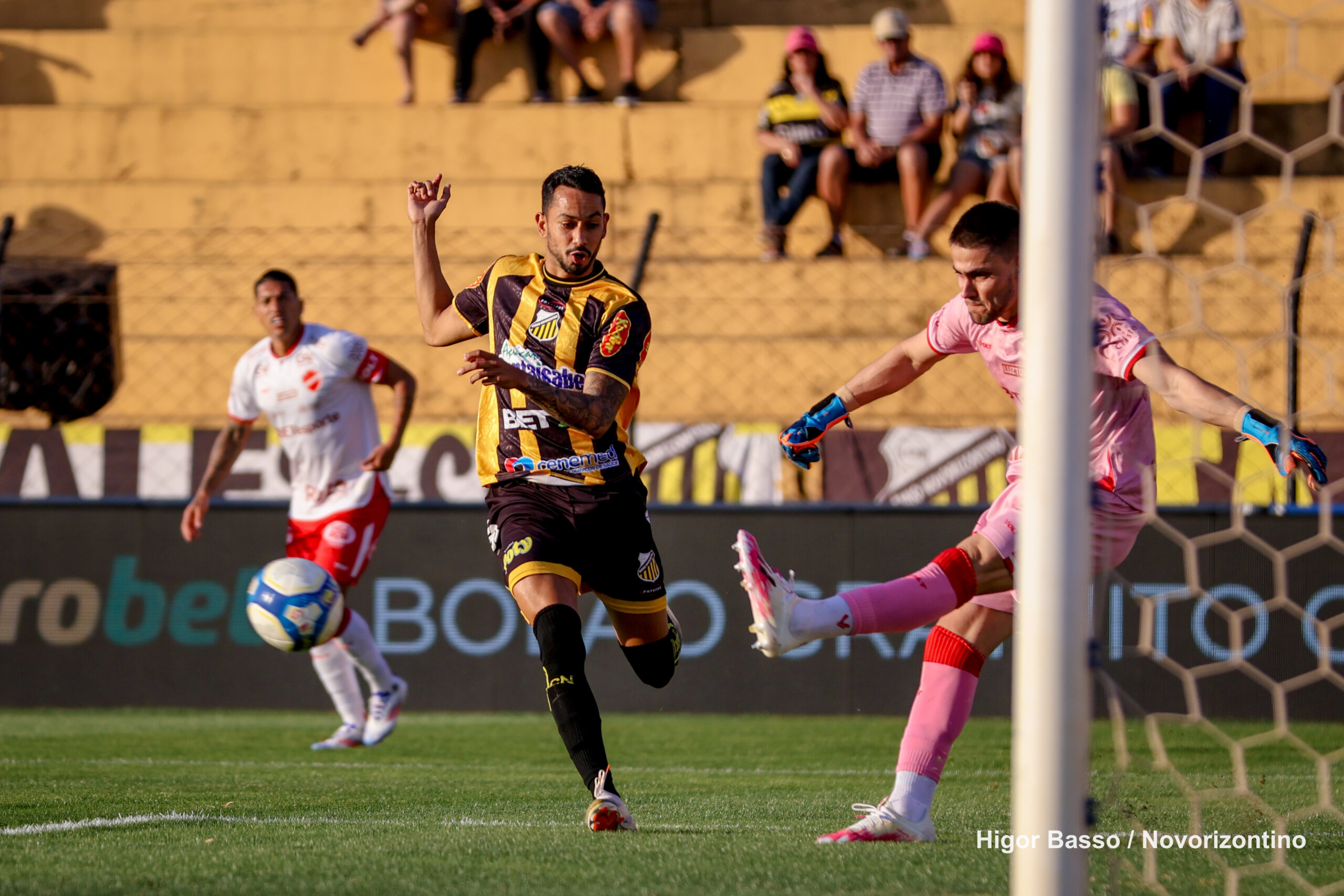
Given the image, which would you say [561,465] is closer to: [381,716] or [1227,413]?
[1227,413]

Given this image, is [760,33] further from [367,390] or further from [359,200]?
[367,390]

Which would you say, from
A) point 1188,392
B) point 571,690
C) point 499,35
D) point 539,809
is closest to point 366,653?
point 539,809

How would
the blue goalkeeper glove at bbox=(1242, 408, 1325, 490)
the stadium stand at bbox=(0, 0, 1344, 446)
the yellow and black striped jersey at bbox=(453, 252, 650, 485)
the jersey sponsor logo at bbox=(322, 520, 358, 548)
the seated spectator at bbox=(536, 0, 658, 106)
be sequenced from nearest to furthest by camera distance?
the blue goalkeeper glove at bbox=(1242, 408, 1325, 490), the yellow and black striped jersey at bbox=(453, 252, 650, 485), the jersey sponsor logo at bbox=(322, 520, 358, 548), the stadium stand at bbox=(0, 0, 1344, 446), the seated spectator at bbox=(536, 0, 658, 106)

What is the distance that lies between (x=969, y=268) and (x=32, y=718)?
7.12m

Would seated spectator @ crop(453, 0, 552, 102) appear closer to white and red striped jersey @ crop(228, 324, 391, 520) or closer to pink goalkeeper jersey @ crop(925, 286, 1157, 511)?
white and red striped jersey @ crop(228, 324, 391, 520)

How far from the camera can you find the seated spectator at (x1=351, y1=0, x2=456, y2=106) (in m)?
14.1

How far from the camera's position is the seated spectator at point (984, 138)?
12.3 meters

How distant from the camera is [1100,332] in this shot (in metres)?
4.26

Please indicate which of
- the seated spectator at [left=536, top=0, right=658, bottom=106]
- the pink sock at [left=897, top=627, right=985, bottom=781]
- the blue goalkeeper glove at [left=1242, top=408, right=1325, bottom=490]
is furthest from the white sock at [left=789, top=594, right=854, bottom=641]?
the seated spectator at [left=536, top=0, right=658, bottom=106]

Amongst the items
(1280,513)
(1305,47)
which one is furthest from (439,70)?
(1280,513)

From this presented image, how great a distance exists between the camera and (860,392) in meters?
4.98

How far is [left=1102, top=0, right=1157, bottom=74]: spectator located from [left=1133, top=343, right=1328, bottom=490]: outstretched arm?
7.30 metres

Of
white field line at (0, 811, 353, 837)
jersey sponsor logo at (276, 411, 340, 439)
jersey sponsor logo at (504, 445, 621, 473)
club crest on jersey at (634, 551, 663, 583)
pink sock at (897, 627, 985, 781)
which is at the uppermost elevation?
jersey sponsor logo at (276, 411, 340, 439)

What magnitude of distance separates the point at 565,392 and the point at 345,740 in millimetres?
3868
